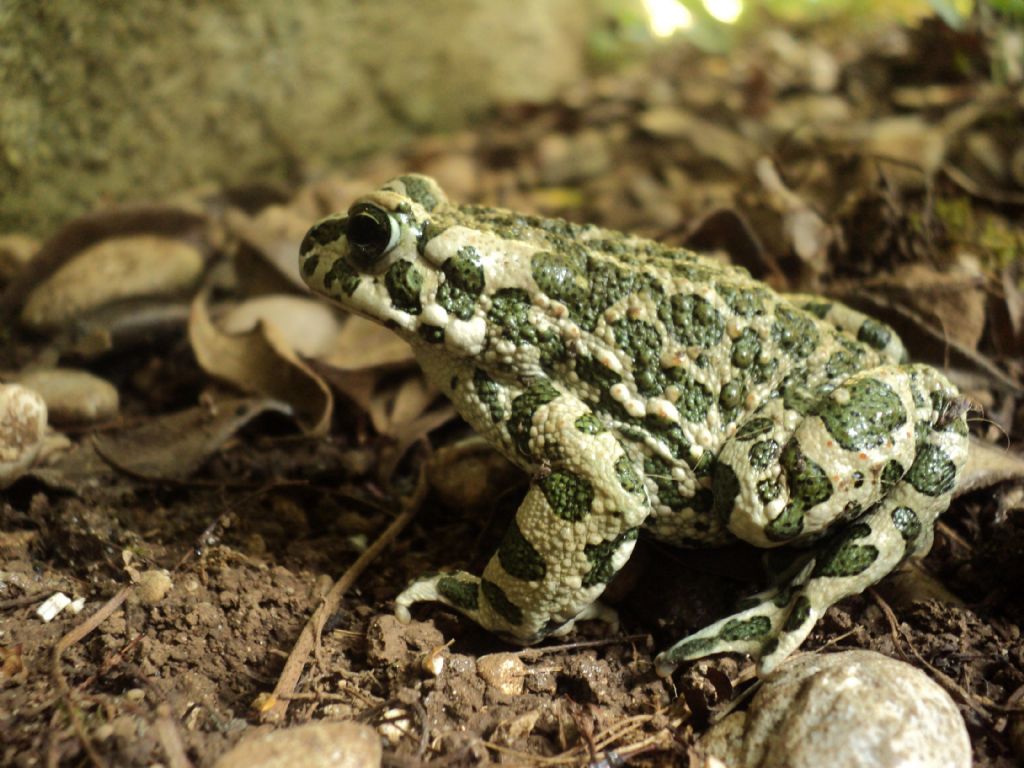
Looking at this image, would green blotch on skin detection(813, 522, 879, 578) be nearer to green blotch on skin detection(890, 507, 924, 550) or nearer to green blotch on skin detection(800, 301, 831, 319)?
green blotch on skin detection(890, 507, 924, 550)

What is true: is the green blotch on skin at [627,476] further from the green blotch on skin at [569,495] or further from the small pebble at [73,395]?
the small pebble at [73,395]

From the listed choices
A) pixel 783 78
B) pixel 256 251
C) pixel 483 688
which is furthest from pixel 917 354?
pixel 783 78

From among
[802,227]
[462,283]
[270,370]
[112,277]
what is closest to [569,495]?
[462,283]

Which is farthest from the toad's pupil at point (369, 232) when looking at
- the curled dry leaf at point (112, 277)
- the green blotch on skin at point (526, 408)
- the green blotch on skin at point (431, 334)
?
the curled dry leaf at point (112, 277)

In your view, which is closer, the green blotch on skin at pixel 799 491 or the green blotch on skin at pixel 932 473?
the green blotch on skin at pixel 799 491

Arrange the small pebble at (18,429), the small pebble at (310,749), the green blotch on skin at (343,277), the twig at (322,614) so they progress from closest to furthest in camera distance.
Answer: the small pebble at (310,749)
the twig at (322,614)
the green blotch on skin at (343,277)
the small pebble at (18,429)
